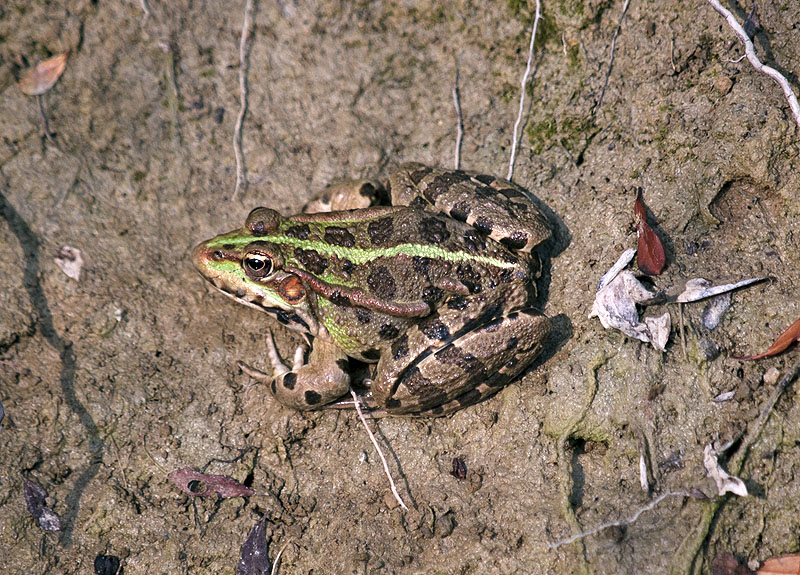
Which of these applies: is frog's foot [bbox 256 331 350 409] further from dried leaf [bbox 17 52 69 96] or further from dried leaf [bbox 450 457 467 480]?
dried leaf [bbox 17 52 69 96]

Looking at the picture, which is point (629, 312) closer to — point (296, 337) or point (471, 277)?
point (471, 277)

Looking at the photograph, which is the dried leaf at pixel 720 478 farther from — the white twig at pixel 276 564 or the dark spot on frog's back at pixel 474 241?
the white twig at pixel 276 564

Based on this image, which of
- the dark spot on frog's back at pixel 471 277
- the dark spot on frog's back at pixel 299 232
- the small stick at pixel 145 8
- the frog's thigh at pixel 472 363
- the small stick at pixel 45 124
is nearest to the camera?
the frog's thigh at pixel 472 363

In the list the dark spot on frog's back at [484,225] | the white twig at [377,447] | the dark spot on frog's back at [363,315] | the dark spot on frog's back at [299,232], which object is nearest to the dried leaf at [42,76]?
the dark spot on frog's back at [299,232]

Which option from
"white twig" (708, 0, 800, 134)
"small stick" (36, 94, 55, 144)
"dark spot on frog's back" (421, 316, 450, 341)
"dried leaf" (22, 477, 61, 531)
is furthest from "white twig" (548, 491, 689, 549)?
"small stick" (36, 94, 55, 144)

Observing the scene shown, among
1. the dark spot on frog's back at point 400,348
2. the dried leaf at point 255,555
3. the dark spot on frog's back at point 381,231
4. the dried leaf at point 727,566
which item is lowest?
the dried leaf at point 255,555

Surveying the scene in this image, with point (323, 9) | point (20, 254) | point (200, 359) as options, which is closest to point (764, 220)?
point (323, 9)
